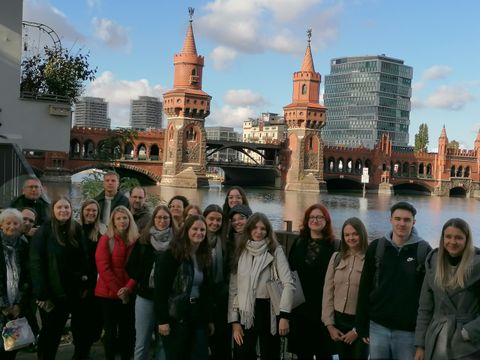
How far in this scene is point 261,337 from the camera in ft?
13.0

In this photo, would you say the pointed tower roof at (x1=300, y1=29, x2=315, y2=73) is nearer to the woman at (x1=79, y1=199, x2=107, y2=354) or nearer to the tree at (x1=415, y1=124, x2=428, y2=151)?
the tree at (x1=415, y1=124, x2=428, y2=151)

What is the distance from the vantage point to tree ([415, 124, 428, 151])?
7781cm

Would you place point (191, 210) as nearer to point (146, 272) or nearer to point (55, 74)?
point (146, 272)

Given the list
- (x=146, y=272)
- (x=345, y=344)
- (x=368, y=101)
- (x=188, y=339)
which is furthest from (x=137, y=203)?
(x=368, y=101)

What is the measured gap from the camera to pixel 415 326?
3475mm

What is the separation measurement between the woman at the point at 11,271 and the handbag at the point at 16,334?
0.18 feet

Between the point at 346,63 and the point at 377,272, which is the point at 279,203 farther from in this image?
the point at 346,63

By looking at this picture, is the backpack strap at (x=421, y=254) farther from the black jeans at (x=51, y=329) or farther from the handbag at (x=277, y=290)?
the black jeans at (x=51, y=329)

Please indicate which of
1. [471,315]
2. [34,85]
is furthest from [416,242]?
[34,85]

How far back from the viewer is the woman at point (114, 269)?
14.1ft

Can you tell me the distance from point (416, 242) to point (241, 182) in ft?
192

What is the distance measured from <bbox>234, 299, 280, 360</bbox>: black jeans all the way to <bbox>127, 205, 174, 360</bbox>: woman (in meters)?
0.60

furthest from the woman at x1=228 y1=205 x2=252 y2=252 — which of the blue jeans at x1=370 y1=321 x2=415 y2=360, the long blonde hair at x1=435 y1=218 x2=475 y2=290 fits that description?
the long blonde hair at x1=435 y1=218 x2=475 y2=290

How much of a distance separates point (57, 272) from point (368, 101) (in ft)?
362
